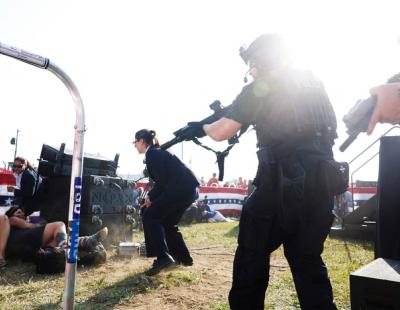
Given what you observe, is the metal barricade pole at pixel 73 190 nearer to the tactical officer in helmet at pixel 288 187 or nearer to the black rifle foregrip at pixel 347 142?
the tactical officer in helmet at pixel 288 187

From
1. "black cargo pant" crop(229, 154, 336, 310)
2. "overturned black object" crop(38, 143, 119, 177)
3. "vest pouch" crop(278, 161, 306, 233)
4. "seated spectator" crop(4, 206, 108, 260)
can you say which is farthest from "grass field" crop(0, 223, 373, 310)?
"overturned black object" crop(38, 143, 119, 177)

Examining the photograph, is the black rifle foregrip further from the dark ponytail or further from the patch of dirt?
the dark ponytail

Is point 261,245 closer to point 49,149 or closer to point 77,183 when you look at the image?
point 77,183

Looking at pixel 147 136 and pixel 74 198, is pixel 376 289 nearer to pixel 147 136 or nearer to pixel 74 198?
pixel 74 198

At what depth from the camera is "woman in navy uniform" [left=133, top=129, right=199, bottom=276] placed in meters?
4.59

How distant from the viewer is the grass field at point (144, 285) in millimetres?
3420

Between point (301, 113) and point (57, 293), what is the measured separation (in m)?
3.17

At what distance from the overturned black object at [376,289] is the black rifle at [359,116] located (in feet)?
2.83

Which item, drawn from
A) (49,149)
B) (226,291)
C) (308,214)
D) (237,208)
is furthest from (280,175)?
(237,208)

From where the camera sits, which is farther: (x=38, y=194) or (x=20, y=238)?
(x=38, y=194)

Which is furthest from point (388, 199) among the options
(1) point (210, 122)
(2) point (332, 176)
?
(1) point (210, 122)

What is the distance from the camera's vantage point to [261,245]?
2291 millimetres

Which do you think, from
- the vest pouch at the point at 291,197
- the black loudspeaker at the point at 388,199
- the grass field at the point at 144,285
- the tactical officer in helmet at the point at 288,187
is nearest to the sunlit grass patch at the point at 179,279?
the grass field at the point at 144,285

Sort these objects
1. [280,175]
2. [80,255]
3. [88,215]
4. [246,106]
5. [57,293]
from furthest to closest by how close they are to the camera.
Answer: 1. [88,215]
2. [80,255]
3. [57,293]
4. [246,106]
5. [280,175]
